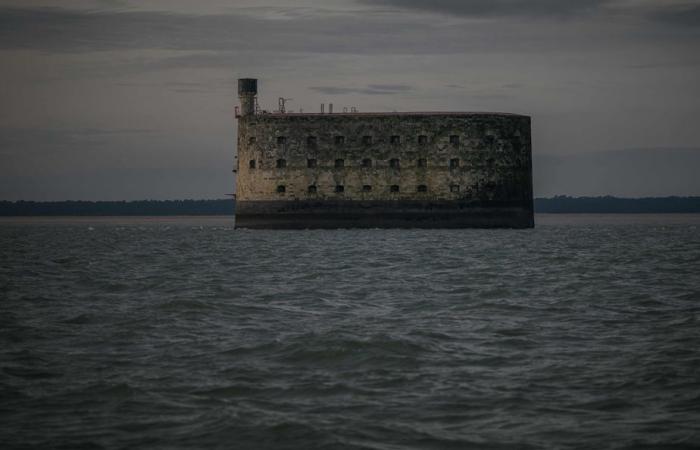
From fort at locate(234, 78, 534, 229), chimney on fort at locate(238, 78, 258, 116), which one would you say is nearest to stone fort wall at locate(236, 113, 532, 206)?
fort at locate(234, 78, 534, 229)

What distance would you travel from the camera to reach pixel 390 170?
2041 inches

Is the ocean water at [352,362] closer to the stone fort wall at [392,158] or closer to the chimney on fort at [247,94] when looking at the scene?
the stone fort wall at [392,158]

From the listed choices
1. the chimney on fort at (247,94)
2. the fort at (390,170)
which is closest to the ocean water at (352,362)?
the fort at (390,170)

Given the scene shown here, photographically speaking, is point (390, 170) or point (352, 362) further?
point (390, 170)

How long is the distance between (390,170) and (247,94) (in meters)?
9.10

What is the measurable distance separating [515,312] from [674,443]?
8531 millimetres

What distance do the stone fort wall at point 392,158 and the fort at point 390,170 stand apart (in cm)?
5

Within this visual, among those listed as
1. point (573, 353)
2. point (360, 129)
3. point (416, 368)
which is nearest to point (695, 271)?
point (573, 353)

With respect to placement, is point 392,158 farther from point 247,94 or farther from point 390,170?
point 247,94

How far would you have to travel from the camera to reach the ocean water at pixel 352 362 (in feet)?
29.3

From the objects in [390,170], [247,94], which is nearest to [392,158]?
[390,170]

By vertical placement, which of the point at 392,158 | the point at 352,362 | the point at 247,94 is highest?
the point at 247,94

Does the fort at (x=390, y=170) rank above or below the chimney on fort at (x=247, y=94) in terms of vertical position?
below

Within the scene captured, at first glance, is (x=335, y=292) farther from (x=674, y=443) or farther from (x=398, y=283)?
(x=674, y=443)
